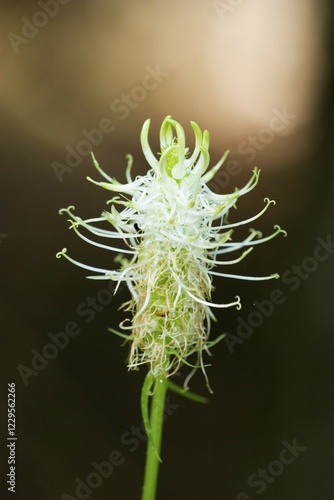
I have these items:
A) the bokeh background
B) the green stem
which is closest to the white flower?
the green stem

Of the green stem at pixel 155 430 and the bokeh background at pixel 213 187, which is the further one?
the bokeh background at pixel 213 187

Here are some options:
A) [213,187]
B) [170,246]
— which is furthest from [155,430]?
[213,187]

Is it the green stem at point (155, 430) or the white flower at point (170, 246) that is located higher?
the white flower at point (170, 246)

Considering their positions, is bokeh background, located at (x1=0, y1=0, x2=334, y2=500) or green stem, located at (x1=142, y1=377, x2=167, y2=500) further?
bokeh background, located at (x1=0, y1=0, x2=334, y2=500)

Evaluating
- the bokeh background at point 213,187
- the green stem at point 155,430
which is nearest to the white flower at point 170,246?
the green stem at point 155,430

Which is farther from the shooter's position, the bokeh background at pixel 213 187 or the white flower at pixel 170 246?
the bokeh background at pixel 213 187

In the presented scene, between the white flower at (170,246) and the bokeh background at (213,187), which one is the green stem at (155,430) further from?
the bokeh background at (213,187)

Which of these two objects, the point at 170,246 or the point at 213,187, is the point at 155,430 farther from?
the point at 213,187

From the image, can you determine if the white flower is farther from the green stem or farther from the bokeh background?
the bokeh background

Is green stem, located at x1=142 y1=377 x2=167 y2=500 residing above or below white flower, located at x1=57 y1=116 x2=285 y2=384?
below

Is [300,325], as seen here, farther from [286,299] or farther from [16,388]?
[16,388]
